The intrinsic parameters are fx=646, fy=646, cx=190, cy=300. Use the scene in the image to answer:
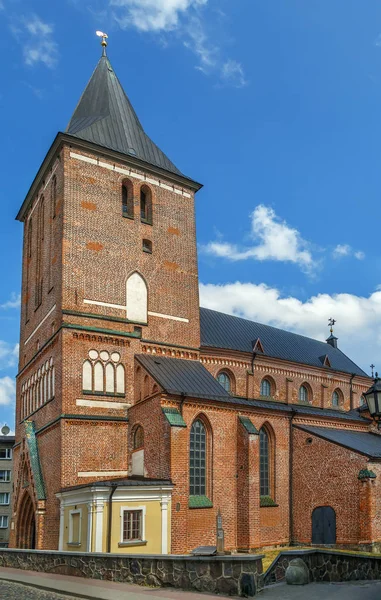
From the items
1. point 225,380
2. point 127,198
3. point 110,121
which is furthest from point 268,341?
point 110,121

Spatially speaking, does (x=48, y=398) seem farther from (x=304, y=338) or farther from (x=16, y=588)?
(x=304, y=338)

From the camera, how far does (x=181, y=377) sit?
91.2 feet

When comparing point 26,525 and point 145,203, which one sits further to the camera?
point 145,203

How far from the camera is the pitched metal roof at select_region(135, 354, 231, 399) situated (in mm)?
26422

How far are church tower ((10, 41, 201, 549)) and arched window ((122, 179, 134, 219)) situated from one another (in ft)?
0.17

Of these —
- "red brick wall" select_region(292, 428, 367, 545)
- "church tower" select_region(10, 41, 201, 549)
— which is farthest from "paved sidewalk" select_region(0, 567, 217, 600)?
"red brick wall" select_region(292, 428, 367, 545)

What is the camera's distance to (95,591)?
14.1 meters

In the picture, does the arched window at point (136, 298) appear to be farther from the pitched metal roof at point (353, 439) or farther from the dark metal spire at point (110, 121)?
the pitched metal roof at point (353, 439)

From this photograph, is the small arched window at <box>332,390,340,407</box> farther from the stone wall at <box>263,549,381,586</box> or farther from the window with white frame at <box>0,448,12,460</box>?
the window with white frame at <box>0,448,12,460</box>

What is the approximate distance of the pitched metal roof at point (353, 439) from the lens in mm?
29353

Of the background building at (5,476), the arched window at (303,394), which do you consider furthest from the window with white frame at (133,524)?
the background building at (5,476)

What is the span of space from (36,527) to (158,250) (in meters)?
13.4

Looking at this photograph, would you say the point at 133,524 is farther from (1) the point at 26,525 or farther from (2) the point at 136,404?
(1) the point at 26,525

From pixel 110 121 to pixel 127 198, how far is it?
4468 mm
